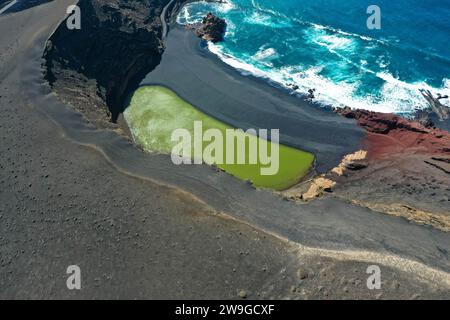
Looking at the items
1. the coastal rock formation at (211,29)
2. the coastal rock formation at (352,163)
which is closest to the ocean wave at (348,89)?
the coastal rock formation at (211,29)

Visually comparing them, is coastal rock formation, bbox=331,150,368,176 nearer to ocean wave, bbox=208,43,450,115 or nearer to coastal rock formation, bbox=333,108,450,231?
coastal rock formation, bbox=333,108,450,231

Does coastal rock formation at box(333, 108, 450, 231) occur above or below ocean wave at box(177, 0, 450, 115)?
below

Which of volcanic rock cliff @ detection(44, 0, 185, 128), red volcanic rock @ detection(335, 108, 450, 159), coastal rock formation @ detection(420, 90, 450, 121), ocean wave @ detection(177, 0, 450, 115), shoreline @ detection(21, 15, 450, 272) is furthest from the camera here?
ocean wave @ detection(177, 0, 450, 115)

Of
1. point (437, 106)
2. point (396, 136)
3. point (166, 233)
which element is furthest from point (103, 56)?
point (437, 106)

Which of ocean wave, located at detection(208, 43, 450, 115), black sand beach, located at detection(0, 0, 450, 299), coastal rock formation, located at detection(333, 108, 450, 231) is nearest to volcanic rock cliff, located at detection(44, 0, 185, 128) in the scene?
black sand beach, located at detection(0, 0, 450, 299)

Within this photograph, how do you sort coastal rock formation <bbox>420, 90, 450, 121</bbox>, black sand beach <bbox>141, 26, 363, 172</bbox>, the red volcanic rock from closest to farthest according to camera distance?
the red volcanic rock → black sand beach <bbox>141, 26, 363, 172</bbox> → coastal rock formation <bbox>420, 90, 450, 121</bbox>

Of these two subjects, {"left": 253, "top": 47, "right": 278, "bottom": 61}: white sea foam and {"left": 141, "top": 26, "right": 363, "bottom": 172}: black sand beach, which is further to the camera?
{"left": 253, "top": 47, "right": 278, "bottom": 61}: white sea foam

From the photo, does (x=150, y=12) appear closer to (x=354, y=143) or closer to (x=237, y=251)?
(x=354, y=143)

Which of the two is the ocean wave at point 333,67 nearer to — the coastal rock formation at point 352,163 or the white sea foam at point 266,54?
the white sea foam at point 266,54
